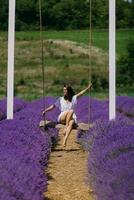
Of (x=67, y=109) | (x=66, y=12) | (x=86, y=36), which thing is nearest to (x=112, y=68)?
(x=67, y=109)

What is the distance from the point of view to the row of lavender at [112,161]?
5.24 meters

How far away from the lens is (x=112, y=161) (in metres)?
6.21

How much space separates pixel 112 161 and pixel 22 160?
2.48 feet

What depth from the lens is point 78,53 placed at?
2211cm

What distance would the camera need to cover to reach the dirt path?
7.25 metres

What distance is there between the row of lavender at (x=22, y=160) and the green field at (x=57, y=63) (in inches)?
436

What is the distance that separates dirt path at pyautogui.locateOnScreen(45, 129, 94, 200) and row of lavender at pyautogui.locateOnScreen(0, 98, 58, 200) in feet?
0.66

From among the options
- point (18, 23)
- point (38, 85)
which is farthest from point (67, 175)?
point (38, 85)

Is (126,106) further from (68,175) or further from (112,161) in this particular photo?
(112,161)

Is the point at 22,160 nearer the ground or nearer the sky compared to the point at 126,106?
nearer the ground

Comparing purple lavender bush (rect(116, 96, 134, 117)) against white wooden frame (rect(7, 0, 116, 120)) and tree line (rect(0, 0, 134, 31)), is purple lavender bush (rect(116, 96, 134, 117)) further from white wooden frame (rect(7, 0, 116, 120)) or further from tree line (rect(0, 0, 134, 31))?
white wooden frame (rect(7, 0, 116, 120))

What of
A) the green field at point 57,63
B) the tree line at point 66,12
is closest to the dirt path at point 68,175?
the tree line at point 66,12

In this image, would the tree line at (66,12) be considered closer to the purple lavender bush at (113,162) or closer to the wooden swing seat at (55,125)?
the wooden swing seat at (55,125)

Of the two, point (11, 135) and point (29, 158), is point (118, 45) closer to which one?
point (11, 135)
